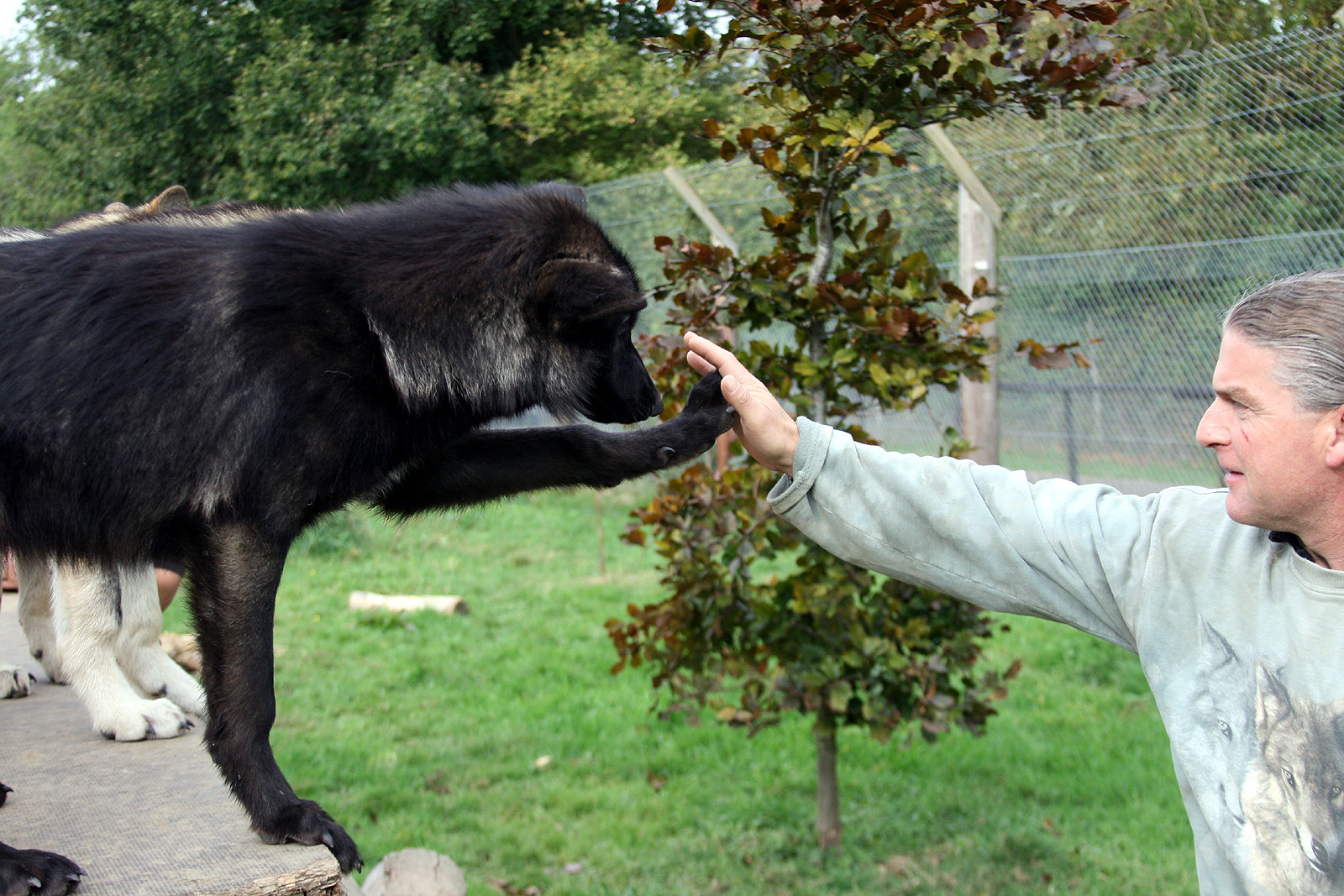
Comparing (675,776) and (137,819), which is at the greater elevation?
(137,819)

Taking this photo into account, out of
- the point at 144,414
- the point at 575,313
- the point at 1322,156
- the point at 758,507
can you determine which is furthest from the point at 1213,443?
the point at 1322,156

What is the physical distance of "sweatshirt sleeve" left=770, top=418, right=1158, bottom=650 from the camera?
1.97m

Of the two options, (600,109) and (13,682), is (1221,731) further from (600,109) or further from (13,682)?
(600,109)

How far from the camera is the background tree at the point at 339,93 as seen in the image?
9.88 m

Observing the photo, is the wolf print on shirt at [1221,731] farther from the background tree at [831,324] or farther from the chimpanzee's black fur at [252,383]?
the background tree at [831,324]

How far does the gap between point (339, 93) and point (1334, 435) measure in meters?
10.1

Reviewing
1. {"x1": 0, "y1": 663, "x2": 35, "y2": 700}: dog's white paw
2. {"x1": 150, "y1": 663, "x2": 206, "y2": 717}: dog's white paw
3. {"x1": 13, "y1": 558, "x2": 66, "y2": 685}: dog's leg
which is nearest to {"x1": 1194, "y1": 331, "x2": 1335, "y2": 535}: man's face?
{"x1": 150, "y1": 663, "x2": 206, "y2": 717}: dog's white paw

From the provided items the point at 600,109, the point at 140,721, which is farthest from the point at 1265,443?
the point at 600,109

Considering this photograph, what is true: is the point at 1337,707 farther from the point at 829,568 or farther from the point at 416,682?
the point at 416,682

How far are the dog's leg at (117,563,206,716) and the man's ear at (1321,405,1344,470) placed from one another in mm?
3216

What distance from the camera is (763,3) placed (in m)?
2.72

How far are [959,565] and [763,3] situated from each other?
1.56 metres

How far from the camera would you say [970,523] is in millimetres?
2018

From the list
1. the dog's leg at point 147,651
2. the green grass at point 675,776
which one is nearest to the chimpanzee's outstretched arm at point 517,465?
the dog's leg at point 147,651
